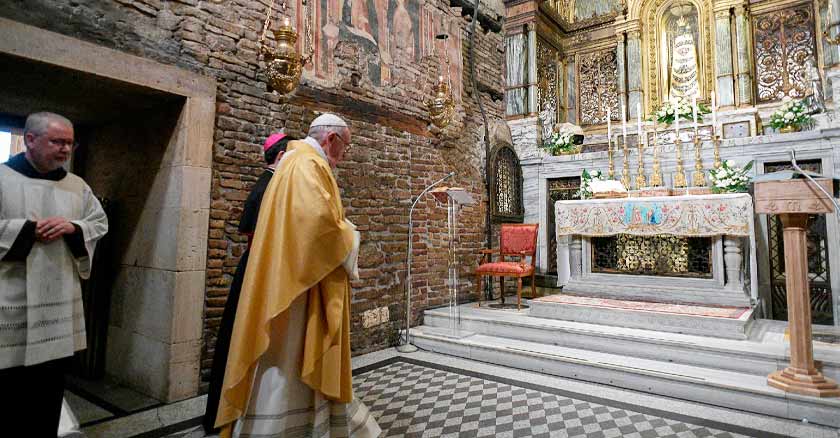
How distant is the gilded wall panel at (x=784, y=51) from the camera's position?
729 cm

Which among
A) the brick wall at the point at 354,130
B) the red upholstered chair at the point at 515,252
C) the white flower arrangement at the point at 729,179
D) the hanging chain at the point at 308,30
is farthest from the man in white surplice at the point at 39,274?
the white flower arrangement at the point at 729,179

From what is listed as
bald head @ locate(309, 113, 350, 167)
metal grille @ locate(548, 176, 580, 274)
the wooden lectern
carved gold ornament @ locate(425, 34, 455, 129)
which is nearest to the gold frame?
metal grille @ locate(548, 176, 580, 274)

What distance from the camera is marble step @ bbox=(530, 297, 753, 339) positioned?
4.03m

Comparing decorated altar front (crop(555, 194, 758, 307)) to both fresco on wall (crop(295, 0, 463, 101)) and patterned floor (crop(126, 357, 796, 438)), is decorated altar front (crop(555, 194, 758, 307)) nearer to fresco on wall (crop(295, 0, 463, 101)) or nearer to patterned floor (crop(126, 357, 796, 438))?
patterned floor (crop(126, 357, 796, 438))

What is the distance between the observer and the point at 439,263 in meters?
6.04

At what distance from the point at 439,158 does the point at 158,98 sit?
11.6 feet

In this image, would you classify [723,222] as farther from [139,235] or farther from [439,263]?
[139,235]

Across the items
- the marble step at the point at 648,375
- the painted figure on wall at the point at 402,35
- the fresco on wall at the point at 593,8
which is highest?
the fresco on wall at the point at 593,8

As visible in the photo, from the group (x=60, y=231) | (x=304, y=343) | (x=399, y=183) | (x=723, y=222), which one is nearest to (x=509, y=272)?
(x=399, y=183)

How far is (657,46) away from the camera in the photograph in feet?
28.7

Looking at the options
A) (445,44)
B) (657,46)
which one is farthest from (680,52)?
(445,44)

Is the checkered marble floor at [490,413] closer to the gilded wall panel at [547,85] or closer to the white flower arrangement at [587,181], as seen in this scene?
the white flower arrangement at [587,181]

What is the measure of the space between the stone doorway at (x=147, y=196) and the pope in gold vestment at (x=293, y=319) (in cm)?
176

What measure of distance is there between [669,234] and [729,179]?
3.20 ft
